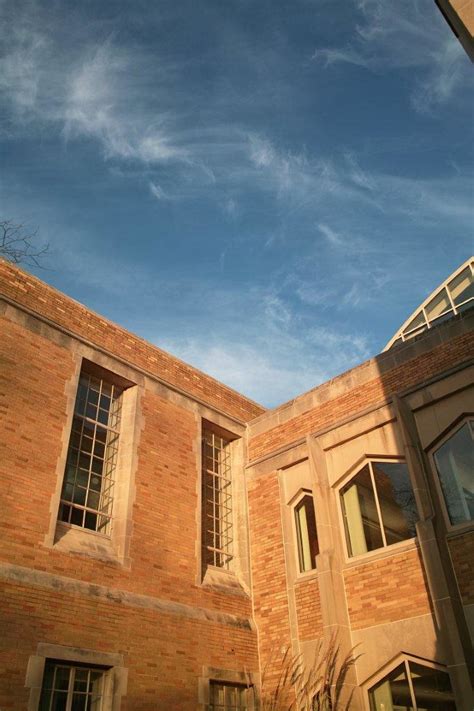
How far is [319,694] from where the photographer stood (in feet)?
33.7

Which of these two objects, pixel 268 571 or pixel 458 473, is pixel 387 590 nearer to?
pixel 458 473

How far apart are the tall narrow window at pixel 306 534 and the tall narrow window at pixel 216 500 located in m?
1.60

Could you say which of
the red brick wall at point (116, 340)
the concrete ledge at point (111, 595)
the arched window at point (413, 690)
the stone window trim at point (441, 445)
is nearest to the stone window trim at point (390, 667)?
the arched window at point (413, 690)

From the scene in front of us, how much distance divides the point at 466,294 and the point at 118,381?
14749 millimetres

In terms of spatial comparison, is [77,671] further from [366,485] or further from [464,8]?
[464,8]

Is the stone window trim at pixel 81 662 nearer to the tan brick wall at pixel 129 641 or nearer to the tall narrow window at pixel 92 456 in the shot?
the tan brick wall at pixel 129 641

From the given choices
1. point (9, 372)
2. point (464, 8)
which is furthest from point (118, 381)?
point (464, 8)

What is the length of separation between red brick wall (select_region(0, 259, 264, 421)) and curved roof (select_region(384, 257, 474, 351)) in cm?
978

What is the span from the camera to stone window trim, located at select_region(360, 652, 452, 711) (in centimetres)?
943

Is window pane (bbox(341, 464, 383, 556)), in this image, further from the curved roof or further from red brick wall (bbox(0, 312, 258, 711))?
the curved roof

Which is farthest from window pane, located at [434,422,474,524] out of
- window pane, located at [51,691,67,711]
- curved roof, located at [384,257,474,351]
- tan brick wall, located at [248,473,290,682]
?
curved roof, located at [384,257,474,351]

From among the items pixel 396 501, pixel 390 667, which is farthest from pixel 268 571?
pixel 390 667

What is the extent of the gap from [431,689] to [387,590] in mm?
1578

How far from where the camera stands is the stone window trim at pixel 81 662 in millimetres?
8337
